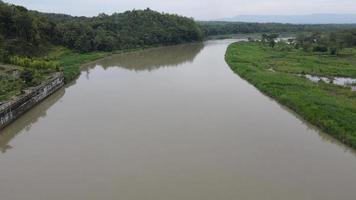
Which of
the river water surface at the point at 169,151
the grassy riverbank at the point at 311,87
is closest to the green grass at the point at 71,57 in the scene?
the river water surface at the point at 169,151

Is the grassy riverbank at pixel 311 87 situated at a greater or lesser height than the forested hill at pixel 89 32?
lesser

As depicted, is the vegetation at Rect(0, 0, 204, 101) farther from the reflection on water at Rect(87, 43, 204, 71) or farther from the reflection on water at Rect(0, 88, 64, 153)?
the reflection on water at Rect(87, 43, 204, 71)

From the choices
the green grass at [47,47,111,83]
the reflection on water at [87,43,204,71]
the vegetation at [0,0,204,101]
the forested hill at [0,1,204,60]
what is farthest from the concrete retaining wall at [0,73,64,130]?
the reflection on water at [87,43,204,71]

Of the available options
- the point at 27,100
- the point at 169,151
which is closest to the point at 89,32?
the point at 27,100

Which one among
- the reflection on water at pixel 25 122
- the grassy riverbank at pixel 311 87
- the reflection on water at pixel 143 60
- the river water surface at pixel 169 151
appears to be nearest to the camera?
the river water surface at pixel 169 151

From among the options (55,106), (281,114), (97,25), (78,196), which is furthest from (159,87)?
(97,25)

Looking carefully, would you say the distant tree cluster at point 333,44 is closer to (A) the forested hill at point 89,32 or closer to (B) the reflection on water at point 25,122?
(A) the forested hill at point 89,32
